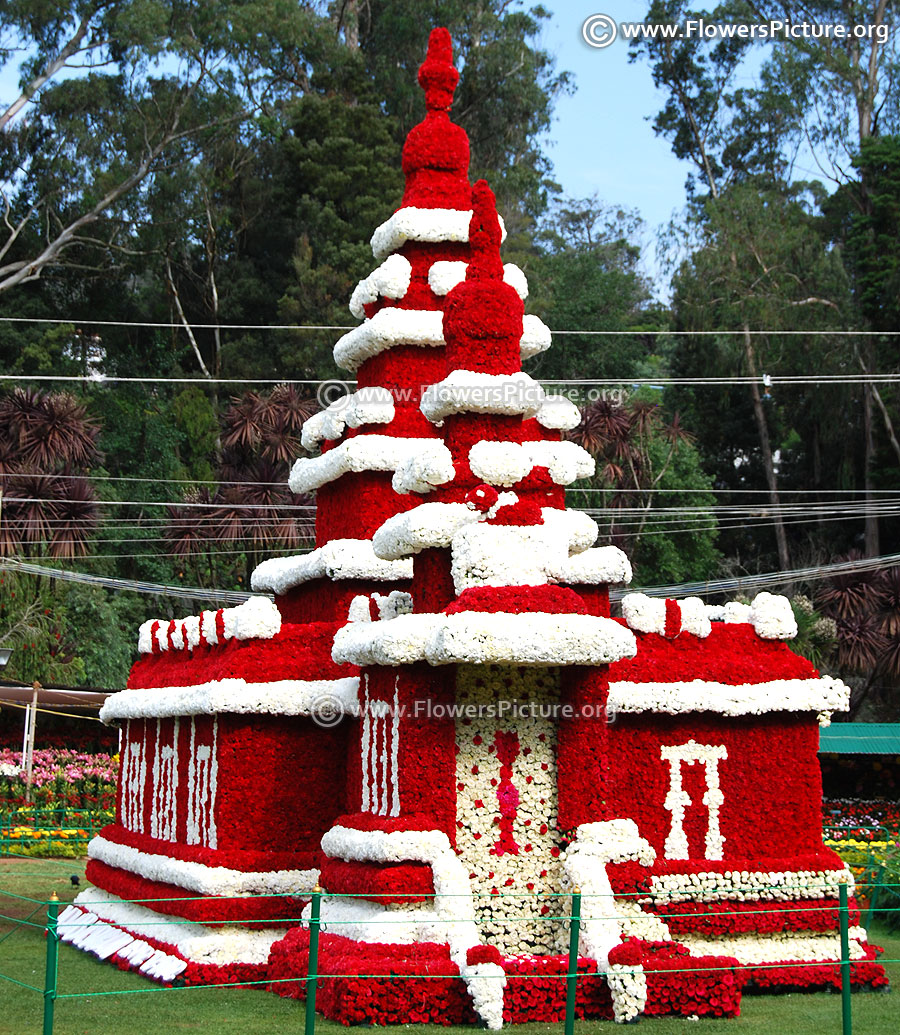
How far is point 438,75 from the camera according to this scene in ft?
59.0

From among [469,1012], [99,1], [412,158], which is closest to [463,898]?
[469,1012]

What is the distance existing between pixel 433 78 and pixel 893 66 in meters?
30.0

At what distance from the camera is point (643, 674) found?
47.9 ft

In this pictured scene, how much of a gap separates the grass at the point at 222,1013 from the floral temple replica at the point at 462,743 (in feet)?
0.88

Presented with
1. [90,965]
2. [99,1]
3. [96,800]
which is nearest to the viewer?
[90,965]

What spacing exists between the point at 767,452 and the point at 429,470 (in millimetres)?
31724

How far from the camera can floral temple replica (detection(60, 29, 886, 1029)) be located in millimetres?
12352

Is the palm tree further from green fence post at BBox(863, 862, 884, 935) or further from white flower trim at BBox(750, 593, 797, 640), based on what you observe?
white flower trim at BBox(750, 593, 797, 640)

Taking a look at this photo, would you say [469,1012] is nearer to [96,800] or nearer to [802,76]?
[96,800]

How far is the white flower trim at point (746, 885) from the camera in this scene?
46.3ft

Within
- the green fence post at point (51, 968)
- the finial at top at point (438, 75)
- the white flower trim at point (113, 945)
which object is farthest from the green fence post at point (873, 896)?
the green fence post at point (51, 968)

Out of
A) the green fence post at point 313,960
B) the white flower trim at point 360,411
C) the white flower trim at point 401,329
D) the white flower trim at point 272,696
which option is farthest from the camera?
the white flower trim at point 401,329

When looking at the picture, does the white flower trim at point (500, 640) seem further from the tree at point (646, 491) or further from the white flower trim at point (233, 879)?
the tree at point (646, 491)

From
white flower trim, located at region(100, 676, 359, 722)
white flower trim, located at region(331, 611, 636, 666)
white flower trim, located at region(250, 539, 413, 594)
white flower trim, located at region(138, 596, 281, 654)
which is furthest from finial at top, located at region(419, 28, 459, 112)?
white flower trim, located at region(331, 611, 636, 666)
